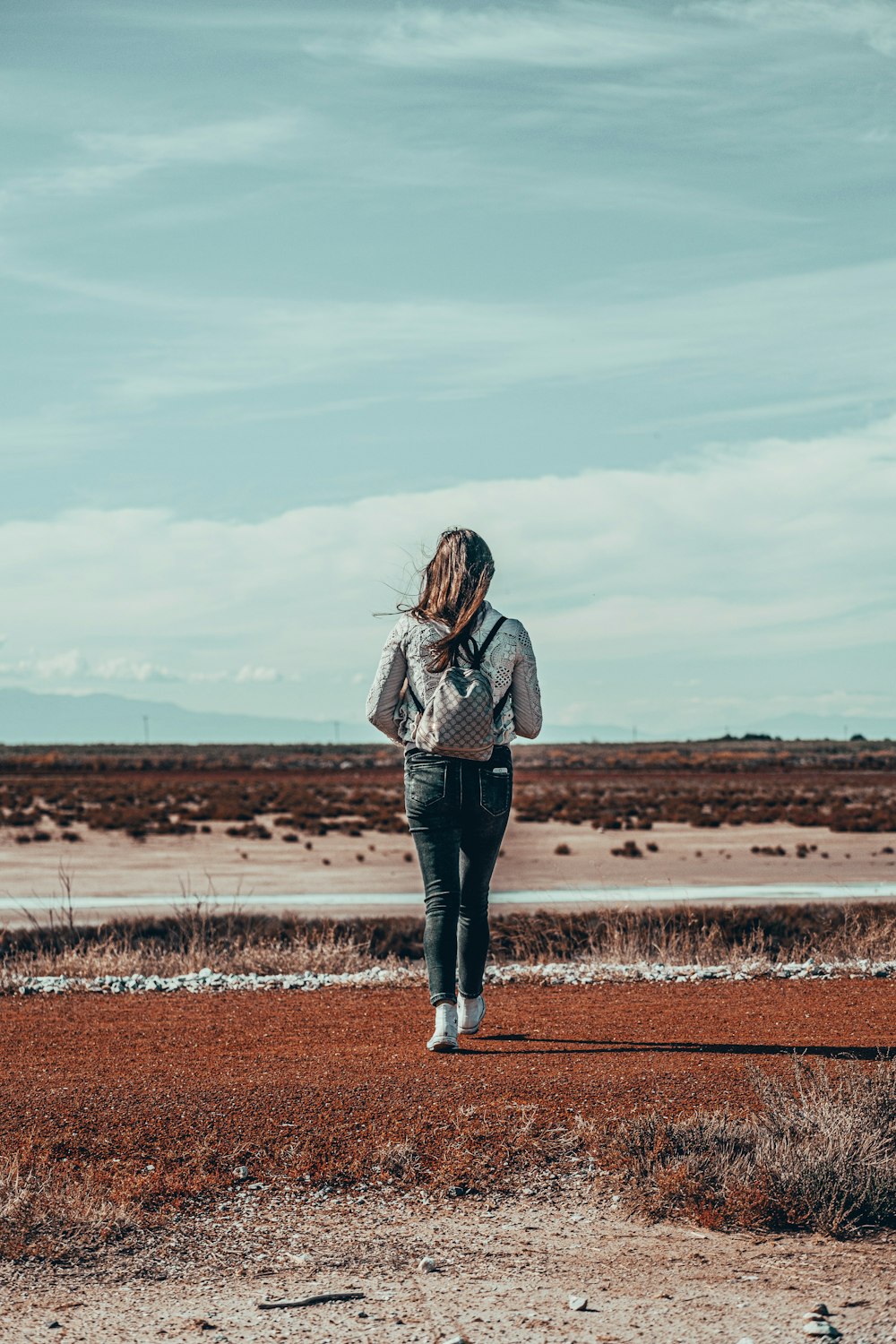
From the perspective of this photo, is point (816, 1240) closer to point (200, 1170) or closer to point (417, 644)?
point (200, 1170)

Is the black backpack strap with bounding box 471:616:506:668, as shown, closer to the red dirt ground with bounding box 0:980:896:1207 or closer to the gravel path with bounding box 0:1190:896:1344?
the red dirt ground with bounding box 0:980:896:1207

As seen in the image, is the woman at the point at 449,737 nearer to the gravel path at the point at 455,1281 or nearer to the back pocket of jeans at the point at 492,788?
the back pocket of jeans at the point at 492,788

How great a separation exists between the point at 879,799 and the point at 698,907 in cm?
4071

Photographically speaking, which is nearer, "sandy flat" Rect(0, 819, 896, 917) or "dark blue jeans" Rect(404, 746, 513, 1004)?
"dark blue jeans" Rect(404, 746, 513, 1004)

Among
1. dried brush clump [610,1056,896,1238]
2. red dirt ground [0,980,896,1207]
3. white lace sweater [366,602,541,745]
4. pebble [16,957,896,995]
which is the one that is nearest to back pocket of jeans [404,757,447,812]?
white lace sweater [366,602,541,745]

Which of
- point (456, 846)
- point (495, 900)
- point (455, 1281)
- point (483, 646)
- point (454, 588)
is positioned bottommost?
point (495, 900)

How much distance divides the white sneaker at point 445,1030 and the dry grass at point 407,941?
3615mm

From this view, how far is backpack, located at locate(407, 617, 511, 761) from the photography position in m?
5.72

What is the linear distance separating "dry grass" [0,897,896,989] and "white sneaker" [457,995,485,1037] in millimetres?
3420

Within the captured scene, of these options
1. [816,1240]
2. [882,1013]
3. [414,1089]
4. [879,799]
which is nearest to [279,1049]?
[414,1089]

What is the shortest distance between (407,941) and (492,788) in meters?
9.22

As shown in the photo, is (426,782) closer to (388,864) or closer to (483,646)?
(483,646)

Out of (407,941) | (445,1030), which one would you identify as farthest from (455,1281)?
(407,941)

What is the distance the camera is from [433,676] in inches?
233
